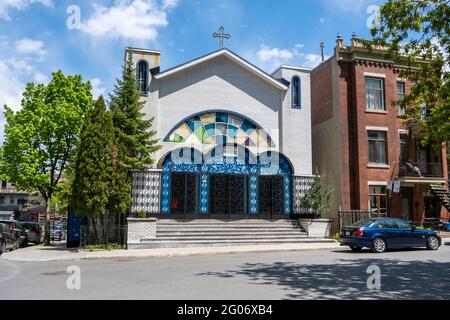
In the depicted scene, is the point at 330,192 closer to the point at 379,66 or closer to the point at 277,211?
the point at 277,211

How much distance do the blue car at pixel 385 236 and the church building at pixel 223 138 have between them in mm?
6589

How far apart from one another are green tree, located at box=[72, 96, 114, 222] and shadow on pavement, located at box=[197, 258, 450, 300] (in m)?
8.48

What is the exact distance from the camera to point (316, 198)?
955 inches

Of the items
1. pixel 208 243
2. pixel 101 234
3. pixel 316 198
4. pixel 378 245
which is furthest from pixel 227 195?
pixel 378 245

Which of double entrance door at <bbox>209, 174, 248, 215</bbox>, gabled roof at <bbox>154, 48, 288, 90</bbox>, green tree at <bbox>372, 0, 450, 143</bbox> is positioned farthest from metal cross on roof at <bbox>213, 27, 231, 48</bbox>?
green tree at <bbox>372, 0, 450, 143</bbox>

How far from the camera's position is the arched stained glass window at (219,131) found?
23.9 metres

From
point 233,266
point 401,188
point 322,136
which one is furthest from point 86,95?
point 401,188

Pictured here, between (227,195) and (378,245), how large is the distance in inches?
345

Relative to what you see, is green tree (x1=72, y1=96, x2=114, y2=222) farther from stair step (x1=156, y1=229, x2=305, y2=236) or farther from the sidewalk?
stair step (x1=156, y1=229, x2=305, y2=236)

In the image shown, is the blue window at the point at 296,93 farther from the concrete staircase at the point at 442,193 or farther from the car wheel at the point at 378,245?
the car wheel at the point at 378,245

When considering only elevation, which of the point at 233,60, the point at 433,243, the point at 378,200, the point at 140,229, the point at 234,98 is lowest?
the point at 433,243

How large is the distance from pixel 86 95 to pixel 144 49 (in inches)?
186

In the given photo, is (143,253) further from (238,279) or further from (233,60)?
(233,60)

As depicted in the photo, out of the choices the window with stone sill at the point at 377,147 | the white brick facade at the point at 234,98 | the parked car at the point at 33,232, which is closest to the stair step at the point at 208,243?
the white brick facade at the point at 234,98
